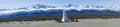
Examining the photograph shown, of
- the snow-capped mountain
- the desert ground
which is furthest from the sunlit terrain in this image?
the snow-capped mountain

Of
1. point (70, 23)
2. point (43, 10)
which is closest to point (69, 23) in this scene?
point (70, 23)

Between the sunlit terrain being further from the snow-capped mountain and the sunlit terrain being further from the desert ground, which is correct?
the snow-capped mountain

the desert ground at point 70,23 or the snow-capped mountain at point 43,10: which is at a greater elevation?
the snow-capped mountain at point 43,10

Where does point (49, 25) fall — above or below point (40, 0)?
below

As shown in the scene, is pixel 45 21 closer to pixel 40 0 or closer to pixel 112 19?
pixel 40 0

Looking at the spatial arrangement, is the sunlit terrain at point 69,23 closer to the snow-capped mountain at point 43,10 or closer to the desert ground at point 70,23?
the desert ground at point 70,23

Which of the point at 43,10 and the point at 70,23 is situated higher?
the point at 43,10

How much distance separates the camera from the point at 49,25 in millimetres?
6680

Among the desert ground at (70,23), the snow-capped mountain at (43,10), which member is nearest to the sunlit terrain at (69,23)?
the desert ground at (70,23)

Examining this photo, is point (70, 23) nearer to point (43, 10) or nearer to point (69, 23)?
point (69, 23)

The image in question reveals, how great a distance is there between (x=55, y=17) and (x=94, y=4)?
2.25 ft

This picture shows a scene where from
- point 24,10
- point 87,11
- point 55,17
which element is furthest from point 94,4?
point 24,10

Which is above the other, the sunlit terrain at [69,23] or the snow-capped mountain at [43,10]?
the snow-capped mountain at [43,10]

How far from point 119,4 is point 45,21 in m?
1.27
